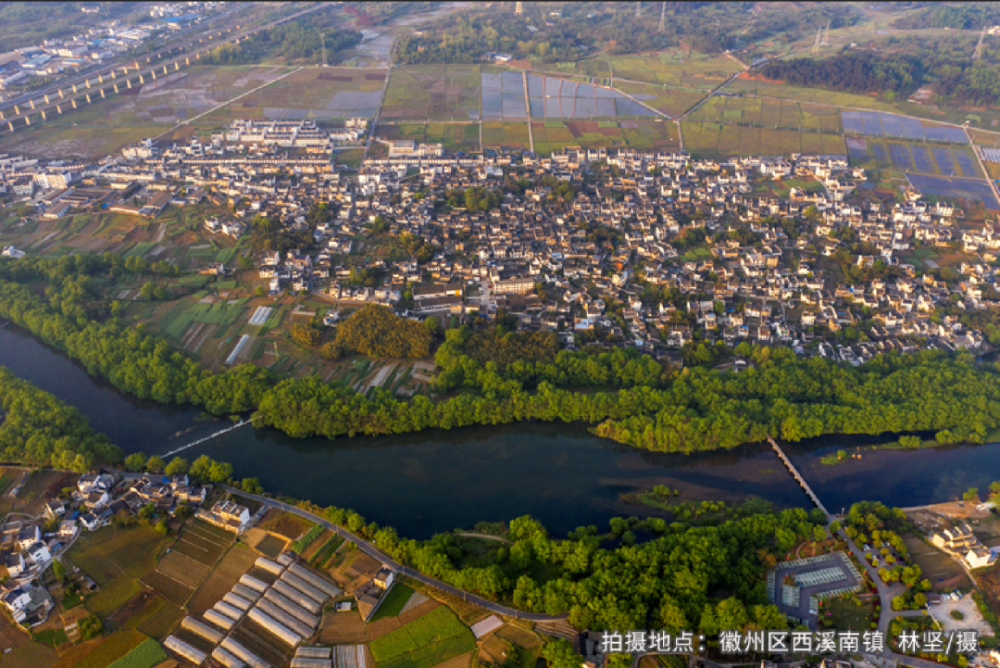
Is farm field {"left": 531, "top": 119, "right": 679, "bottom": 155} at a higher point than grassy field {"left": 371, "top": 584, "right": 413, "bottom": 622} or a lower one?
higher

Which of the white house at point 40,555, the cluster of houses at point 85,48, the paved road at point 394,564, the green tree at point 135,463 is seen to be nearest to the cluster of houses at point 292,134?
the cluster of houses at point 85,48

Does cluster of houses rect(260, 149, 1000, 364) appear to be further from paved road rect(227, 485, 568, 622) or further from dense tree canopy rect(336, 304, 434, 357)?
paved road rect(227, 485, 568, 622)

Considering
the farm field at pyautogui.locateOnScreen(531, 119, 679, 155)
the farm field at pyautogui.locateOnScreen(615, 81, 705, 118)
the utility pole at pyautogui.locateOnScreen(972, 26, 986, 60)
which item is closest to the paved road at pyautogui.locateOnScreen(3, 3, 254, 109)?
the farm field at pyautogui.locateOnScreen(531, 119, 679, 155)

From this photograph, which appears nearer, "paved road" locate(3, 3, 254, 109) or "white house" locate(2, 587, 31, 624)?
"white house" locate(2, 587, 31, 624)

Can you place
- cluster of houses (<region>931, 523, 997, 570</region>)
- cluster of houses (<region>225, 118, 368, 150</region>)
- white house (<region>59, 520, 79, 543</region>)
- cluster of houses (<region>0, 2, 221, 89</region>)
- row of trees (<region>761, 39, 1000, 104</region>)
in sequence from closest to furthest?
cluster of houses (<region>931, 523, 997, 570</region>)
white house (<region>59, 520, 79, 543</region>)
cluster of houses (<region>225, 118, 368, 150</region>)
row of trees (<region>761, 39, 1000, 104</region>)
cluster of houses (<region>0, 2, 221, 89</region>)

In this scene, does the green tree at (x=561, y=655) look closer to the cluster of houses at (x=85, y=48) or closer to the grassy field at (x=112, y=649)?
the grassy field at (x=112, y=649)
